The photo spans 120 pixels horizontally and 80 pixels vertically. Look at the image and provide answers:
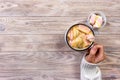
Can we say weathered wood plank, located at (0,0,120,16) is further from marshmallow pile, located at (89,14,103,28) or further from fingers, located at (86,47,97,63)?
fingers, located at (86,47,97,63)

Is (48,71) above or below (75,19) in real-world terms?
below

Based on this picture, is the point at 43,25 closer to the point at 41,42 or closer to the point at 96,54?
the point at 41,42

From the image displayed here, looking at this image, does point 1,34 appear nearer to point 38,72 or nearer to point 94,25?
point 38,72

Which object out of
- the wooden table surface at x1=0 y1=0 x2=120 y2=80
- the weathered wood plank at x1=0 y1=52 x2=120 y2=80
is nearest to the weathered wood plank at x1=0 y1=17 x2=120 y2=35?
the wooden table surface at x1=0 y1=0 x2=120 y2=80

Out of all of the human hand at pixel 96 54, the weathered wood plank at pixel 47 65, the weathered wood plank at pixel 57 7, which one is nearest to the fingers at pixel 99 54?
the human hand at pixel 96 54

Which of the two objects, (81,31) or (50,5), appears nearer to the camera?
(81,31)

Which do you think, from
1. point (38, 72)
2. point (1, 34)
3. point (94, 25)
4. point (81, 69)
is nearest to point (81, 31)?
point (94, 25)
